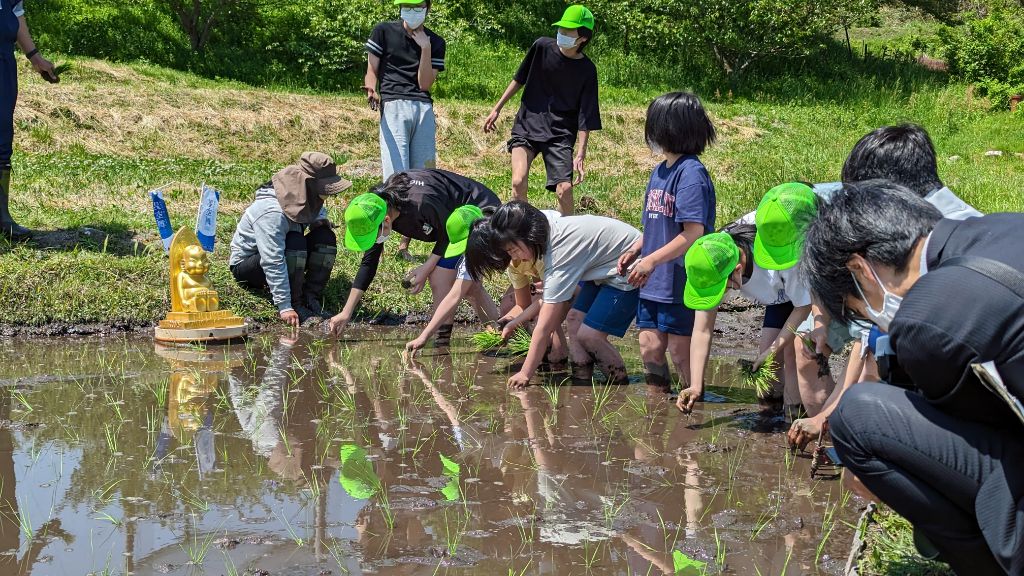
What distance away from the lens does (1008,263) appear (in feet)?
8.29

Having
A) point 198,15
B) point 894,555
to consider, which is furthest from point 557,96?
point 198,15

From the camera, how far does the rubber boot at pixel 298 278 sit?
736 cm

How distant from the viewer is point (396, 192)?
6406 millimetres

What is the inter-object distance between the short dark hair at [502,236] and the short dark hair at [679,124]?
77cm

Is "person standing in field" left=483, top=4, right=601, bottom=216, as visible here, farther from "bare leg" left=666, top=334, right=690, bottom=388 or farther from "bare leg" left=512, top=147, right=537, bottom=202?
"bare leg" left=666, top=334, right=690, bottom=388

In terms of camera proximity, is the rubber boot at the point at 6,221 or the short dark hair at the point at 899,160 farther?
the rubber boot at the point at 6,221

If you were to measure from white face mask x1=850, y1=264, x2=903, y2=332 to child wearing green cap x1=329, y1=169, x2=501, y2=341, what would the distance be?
3.54 meters

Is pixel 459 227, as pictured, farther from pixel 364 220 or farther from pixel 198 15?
pixel 198 15

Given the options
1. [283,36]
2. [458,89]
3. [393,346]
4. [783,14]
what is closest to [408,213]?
[393,346]

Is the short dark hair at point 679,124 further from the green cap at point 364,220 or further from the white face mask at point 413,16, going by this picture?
the white face mask at point 413,16

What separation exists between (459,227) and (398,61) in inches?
123

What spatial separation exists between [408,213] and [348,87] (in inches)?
452

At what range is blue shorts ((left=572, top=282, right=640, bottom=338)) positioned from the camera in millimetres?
5859

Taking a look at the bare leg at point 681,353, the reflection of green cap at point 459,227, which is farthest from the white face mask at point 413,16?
the bare leg at point 681,353
